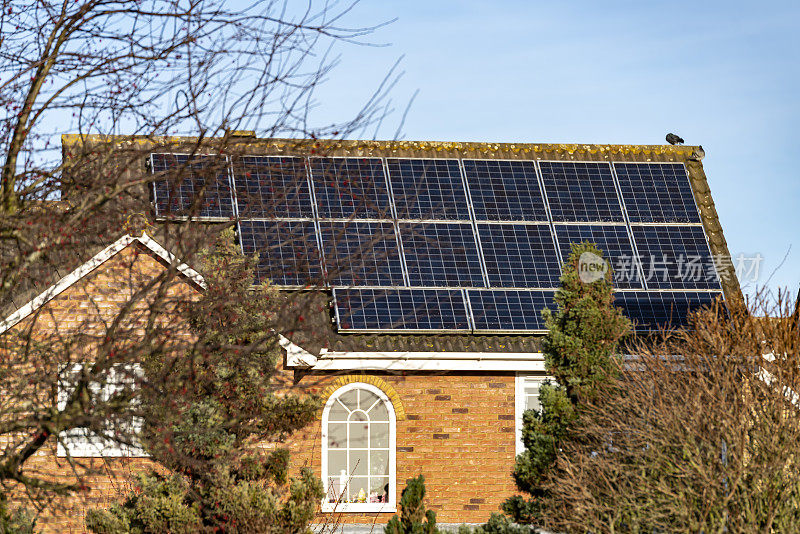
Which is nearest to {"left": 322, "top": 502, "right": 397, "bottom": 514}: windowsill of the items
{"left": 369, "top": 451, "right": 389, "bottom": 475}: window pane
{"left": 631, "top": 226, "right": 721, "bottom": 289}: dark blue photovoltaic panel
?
{"left": 369, "top": 451, "right": 389, "bottom": 475}: window pane

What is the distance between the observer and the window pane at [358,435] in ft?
60.4

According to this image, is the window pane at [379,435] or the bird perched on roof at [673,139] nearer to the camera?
the window pane at [379,435]

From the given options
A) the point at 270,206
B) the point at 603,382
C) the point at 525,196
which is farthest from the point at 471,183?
the point at 270,206

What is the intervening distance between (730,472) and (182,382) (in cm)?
631

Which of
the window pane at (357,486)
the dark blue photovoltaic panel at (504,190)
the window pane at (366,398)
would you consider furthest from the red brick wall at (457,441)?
the dark blue photovoltaic panel at (504,190)

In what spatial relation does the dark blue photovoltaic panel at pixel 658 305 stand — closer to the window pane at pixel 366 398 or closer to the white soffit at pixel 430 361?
the white soffit at pixel 430 361

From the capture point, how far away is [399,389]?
727 inches

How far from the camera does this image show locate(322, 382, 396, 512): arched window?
18.3m

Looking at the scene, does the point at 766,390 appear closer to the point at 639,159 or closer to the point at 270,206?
the point at 270,206

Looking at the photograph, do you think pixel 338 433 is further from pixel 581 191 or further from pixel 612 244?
pixel 581 191

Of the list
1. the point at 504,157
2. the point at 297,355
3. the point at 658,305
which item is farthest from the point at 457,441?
the point at 504,157

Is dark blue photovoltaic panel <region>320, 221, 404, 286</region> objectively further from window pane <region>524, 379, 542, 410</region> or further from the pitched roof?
window pane <region>524, 379, 542, 410</region>

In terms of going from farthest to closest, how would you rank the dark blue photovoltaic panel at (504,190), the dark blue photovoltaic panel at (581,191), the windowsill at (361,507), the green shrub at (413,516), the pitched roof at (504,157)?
the dark blue photovoltaic panel at (581,191) < the dark blue photovoltaic panel at (504,190) < the pitched roof at (504,157) < the windowsill at (361,507) < the green shrub at (413,516)

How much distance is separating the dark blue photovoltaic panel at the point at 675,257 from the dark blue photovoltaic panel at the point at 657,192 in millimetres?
341
